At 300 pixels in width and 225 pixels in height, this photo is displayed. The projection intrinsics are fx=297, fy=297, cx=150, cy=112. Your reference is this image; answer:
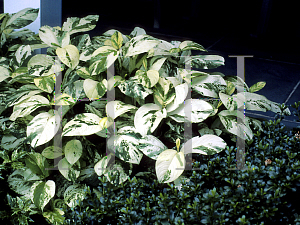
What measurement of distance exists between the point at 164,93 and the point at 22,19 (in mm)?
983

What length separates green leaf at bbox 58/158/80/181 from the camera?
1242 mm

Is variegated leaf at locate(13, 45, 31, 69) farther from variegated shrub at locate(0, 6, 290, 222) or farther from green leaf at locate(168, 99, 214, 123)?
green leaf at locate(168, 99, 214, 123)

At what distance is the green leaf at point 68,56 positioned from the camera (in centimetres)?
127

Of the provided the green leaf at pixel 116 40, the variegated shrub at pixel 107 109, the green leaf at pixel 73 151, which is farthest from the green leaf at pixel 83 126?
the green leaf at pixel 116 40

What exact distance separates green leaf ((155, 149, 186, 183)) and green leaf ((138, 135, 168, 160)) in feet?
0.14

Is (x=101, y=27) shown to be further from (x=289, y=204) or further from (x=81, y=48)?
(x=289, y=204)

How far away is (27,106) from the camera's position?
1222mm

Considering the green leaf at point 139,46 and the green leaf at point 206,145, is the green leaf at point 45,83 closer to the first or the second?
the green leaf at point 139,46

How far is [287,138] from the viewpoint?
1.17 m

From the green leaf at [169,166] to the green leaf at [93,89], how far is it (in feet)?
1.18

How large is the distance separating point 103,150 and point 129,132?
0.72 feet

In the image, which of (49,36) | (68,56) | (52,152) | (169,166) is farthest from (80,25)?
(169,166)

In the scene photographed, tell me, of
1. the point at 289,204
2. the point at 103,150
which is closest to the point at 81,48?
the point at 103,150

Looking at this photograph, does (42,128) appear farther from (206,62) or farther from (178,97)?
(206,62)
